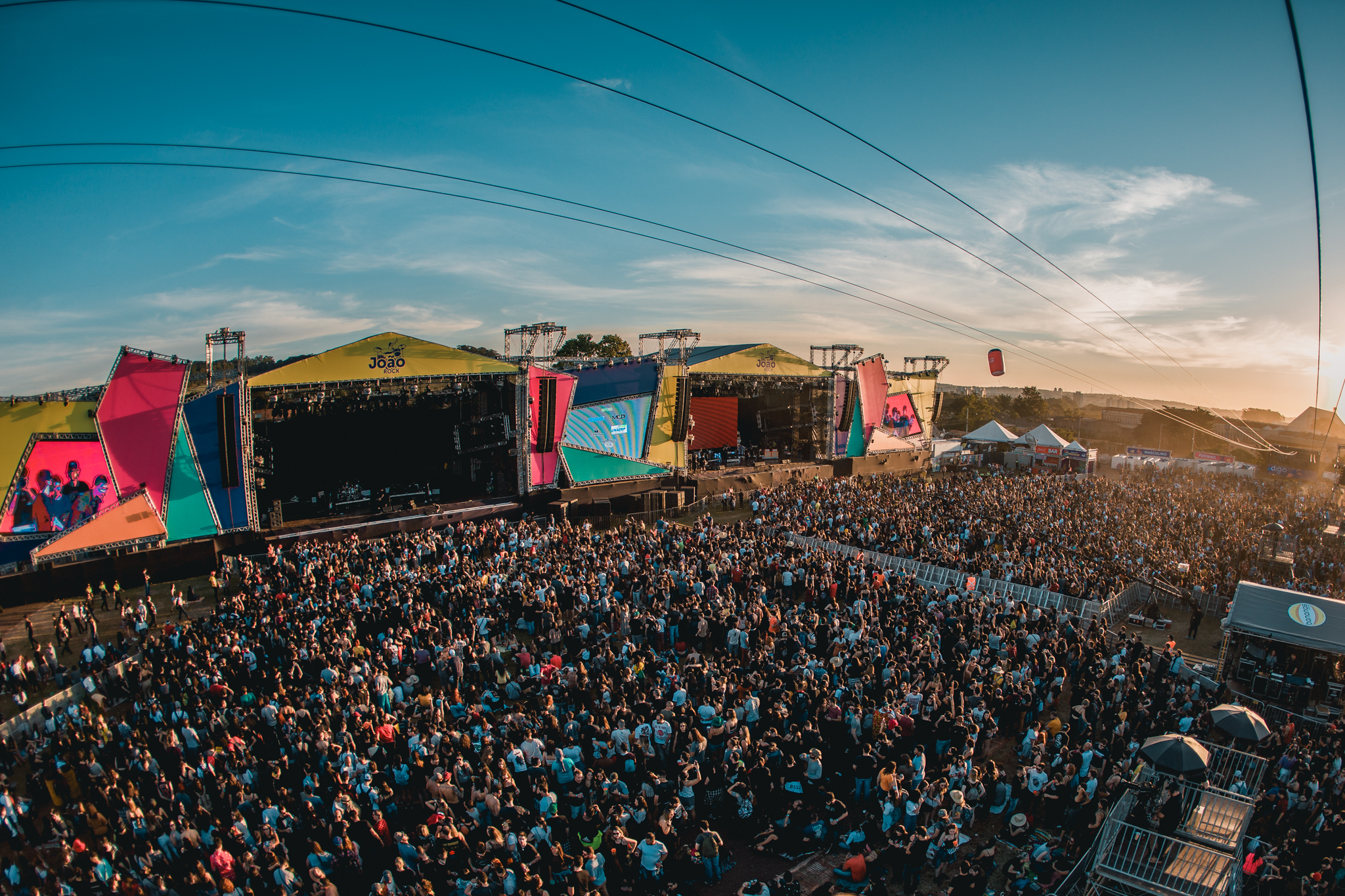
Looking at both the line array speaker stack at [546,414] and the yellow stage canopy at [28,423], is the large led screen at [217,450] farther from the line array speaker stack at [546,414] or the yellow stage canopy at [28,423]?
the line array speaker stack at [546,414]

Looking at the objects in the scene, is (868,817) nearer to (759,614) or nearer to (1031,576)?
(759,614)

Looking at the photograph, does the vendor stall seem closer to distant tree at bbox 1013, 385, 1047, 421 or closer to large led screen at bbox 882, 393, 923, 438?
large led screen at bbox 882, 393, 923, 438

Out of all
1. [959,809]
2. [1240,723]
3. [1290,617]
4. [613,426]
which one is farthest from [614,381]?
[1240,723]

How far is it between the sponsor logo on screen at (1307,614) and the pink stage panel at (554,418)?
69.7 ft

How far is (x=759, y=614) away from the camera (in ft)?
41.2

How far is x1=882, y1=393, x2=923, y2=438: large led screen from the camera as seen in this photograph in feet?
126

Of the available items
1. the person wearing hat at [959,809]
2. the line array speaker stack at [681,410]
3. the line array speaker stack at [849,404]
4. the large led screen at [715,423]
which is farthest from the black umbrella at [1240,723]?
the large led screen at [715,423]

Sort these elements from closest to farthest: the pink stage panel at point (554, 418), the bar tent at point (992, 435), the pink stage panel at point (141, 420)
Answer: the pink stage panel at point (141, 420) < the pink stage panel at point (554, 418) < the bar tent at point (992, 435)

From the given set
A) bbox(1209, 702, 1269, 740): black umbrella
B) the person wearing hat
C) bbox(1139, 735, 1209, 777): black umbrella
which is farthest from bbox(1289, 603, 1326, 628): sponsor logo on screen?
the person wearing hat

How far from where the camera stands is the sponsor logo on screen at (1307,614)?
10914 mm

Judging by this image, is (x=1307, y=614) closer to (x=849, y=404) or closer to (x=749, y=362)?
(x=749, y=362)

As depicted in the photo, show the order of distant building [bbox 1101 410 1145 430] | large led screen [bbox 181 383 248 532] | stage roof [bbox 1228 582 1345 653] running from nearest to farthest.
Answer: stage roof [bbox 1228 582 1345 653], large led screen [bbox 181 383 248 532], distant building [bbox 1101 410 1145 430]

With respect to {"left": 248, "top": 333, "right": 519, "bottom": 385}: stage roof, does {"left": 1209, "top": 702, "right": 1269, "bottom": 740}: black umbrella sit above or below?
below

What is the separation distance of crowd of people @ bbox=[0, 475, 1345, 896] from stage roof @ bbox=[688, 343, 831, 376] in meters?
15.6
